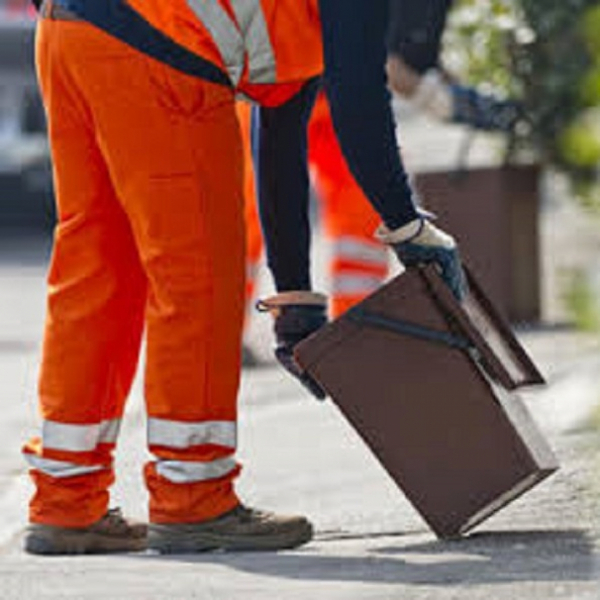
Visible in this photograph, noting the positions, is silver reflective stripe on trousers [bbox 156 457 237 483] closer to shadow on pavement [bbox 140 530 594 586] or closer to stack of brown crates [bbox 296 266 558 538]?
shadow on pavement [bbox 140 530 594 586]

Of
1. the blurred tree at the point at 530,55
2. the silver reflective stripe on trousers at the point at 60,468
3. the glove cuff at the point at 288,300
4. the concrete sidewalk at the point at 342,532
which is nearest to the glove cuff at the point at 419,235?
the glove cuff at the point at 288,300

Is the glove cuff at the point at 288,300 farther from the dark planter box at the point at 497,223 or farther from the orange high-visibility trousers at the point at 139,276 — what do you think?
the dark planter box at the point at 497,223

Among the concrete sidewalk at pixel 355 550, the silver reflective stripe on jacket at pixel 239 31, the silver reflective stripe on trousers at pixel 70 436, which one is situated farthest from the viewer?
the silver reflective stripe on trousers at pixel 70 436

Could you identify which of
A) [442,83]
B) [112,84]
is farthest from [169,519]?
[442,83]

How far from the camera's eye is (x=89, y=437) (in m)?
5.03

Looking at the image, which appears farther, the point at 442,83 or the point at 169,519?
the point at 442,83

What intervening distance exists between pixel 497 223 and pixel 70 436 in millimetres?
5504

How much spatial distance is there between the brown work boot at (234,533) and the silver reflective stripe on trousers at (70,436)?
21 cm

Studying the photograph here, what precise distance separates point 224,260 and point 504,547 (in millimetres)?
765

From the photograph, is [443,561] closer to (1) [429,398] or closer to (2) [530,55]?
(1) [429,398]

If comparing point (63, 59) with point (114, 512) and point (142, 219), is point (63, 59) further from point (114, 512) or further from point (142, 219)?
point (114, 512)

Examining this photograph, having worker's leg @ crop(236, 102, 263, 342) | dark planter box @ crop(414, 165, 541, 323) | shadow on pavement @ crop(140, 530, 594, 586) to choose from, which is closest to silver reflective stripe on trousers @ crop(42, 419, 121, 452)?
shadow on pavement @ crop(140, 530, 594, 586)

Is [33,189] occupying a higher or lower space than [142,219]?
lower

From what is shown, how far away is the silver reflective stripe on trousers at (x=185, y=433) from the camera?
4.87m
